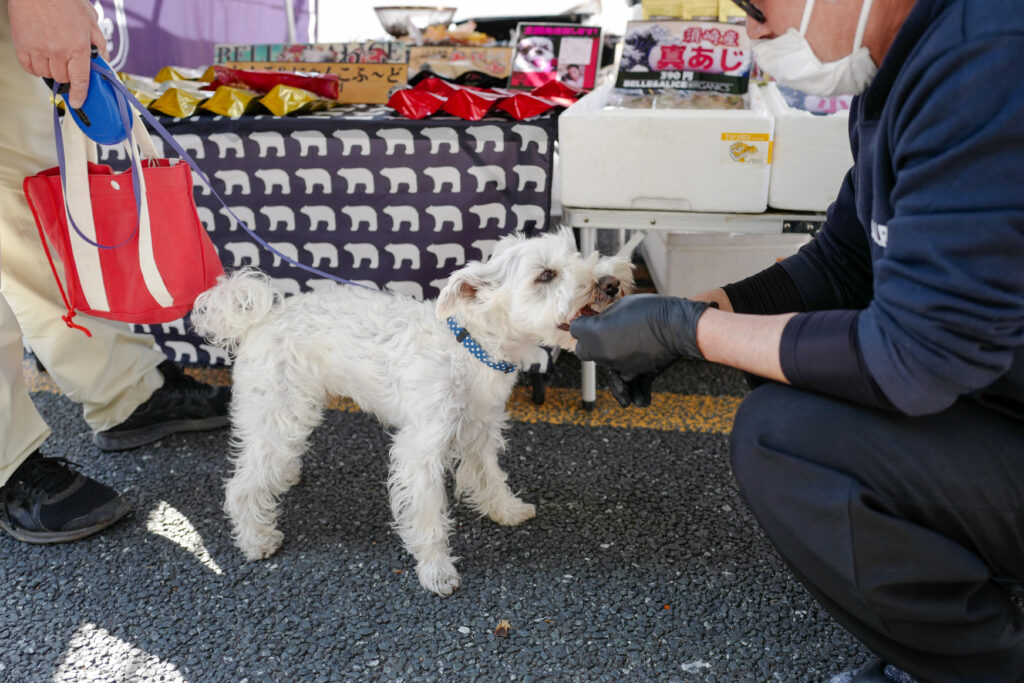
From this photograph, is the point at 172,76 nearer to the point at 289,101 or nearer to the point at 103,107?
the point at 289,101

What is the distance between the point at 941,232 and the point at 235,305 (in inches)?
69.0

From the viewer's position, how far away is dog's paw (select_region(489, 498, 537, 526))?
2.31 m

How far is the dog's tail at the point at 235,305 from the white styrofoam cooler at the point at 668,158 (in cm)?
111

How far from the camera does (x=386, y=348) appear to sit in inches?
81.8

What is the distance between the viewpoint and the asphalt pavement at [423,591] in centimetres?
180

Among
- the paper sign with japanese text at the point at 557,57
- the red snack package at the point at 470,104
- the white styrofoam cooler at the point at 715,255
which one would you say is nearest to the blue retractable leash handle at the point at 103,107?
the red snack package at the point at 470,104

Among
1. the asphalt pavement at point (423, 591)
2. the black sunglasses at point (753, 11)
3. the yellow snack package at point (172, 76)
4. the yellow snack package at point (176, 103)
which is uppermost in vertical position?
the black sunglasses at point (753, 11)

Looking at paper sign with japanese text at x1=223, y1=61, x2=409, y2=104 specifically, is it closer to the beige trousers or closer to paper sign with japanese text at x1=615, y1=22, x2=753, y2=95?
paper sign with japanese text at x1=615, y1=22, x2=753, y2=95

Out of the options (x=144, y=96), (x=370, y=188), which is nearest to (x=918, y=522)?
(x=370, y=188)

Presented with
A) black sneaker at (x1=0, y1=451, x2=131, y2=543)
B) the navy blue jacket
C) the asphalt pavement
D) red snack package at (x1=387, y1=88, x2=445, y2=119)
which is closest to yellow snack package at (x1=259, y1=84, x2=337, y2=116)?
red snack package at (x1=387, y1=88, x2=445, y2=119)

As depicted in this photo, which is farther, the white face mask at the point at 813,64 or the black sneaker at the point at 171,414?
the black sneaker at the point at 171,414

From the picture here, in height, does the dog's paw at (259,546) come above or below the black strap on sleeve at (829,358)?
below

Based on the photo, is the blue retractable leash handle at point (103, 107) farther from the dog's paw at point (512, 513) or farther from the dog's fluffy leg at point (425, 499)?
the dog's paw at point (512, 513)

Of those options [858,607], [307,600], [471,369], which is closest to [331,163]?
[471,369]
